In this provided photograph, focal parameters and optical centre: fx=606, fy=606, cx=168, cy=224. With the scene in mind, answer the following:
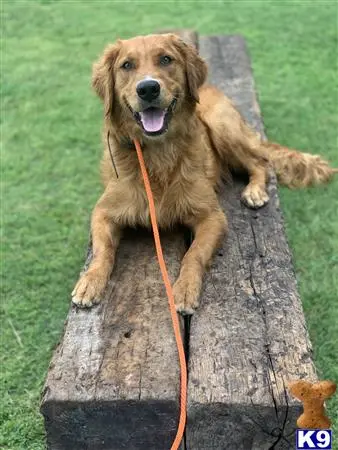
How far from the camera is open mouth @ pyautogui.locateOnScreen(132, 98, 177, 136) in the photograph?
3.50 metres

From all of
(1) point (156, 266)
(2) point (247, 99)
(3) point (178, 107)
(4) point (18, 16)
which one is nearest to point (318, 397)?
(1) point (156, 266)

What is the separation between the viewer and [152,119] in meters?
3.52

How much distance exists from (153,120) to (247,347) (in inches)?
57.5

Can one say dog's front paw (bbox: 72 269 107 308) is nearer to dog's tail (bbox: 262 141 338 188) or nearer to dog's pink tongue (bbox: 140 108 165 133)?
dog's pink tongue (bbox: 140 108 165 133)

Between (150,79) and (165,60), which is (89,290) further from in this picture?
(165,60)

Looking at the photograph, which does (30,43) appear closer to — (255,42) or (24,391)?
(255,42)

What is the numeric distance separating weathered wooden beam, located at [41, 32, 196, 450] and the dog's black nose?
1134 mm

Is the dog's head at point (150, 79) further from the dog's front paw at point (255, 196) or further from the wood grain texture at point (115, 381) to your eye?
the wood grain texture at point (115, 381)

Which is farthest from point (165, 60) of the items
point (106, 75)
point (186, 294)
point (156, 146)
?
point (186, 294)

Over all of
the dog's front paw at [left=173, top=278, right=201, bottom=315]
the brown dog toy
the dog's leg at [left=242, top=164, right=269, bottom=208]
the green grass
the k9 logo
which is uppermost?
the brown dog toy

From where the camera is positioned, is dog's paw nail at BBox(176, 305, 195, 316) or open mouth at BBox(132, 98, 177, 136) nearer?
dog's paw nail at BBox(176, 305, 195, 316)

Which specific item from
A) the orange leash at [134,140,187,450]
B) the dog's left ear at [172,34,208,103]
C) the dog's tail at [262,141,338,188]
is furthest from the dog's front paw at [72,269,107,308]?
the dog's tail at [262,141,338,188]

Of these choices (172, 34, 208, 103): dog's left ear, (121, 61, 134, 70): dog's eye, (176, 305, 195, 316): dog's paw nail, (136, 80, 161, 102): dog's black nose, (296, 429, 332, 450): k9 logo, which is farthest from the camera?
(172, 34, 208, 103): dog's left ear

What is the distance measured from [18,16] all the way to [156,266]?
28.4ft
